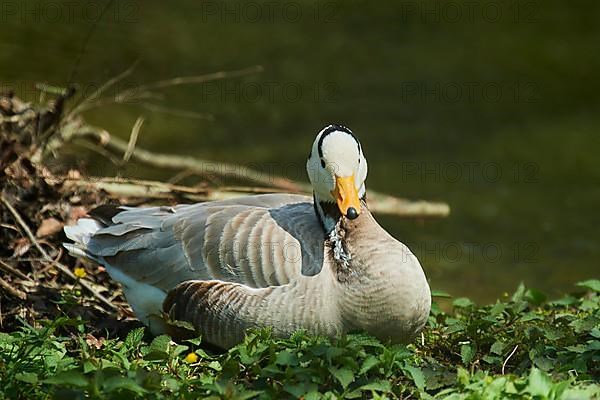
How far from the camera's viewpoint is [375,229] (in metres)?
5.02

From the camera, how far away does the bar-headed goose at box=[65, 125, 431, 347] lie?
4707 mm

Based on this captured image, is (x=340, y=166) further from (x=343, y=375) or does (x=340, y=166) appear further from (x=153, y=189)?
(x=153, y=189)

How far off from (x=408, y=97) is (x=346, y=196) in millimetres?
7058

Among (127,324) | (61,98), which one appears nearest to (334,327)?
(127,324)

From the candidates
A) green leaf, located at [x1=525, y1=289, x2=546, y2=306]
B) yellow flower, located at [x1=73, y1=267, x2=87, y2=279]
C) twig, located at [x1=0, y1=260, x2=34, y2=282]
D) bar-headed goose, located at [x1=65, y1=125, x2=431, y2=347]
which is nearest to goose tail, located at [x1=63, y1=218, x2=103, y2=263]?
bar-headed goose, located at [x1=65, y1=125, x2=431, y2=347]

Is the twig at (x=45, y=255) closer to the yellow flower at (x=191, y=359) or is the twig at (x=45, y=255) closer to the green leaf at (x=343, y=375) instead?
the yellow flower at (x=191, y=359)

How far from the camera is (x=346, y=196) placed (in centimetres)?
487

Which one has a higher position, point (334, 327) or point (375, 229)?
point (375, 229)

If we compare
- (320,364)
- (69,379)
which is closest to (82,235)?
(69,379)

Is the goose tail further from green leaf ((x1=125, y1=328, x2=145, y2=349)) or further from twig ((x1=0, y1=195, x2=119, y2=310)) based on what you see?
green leaf ((x1=125, y1=328, x2=145, y2=349))

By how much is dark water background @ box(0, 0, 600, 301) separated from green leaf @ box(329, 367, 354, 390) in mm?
3348

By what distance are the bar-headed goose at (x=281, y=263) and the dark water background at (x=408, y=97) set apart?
247cm

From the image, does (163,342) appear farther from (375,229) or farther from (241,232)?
(375,229)

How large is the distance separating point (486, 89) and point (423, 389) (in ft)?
27.2
